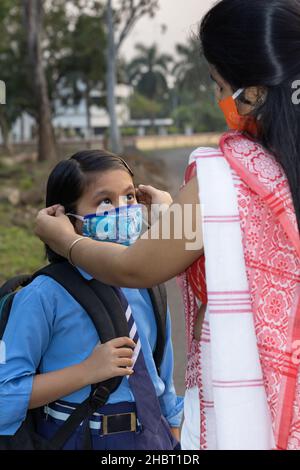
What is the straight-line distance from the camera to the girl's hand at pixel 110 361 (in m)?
1.84

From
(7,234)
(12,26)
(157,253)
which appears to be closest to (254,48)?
(157,253)

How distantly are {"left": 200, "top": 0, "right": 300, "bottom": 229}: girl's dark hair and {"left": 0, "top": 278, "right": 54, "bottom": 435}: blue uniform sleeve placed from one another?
2.56 ft

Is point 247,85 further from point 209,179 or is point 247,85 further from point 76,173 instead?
point 76,173

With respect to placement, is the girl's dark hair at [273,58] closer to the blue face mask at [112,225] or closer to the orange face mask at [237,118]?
the orange face mask at [237,118]

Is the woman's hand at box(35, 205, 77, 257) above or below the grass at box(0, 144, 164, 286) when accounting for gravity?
above

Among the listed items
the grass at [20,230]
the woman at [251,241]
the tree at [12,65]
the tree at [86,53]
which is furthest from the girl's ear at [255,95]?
the tree at [12,65]

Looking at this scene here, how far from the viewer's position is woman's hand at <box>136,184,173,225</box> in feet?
6.93

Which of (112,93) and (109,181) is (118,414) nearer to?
(109,181)

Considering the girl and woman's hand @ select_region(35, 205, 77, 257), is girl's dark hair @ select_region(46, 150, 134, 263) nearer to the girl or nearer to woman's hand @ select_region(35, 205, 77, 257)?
the girl

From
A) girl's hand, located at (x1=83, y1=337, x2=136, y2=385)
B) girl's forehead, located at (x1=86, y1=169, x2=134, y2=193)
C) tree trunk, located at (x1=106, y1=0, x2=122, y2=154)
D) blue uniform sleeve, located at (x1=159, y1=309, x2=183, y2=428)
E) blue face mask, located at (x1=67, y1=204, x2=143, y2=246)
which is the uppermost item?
tree trunk, located at (x1=106, y1=0, x2=122, y2=154)

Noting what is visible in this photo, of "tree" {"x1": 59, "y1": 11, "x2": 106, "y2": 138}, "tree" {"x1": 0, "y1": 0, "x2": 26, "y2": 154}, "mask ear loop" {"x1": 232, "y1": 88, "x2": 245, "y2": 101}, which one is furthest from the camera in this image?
"tree" {"x1": 0, "y1": 0, "x2": 26, "y2": 154}

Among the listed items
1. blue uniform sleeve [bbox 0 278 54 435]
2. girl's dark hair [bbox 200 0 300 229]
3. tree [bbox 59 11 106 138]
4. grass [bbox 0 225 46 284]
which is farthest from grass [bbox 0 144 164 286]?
tree [bbox 59 11 106 138]

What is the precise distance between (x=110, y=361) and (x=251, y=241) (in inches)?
22.7

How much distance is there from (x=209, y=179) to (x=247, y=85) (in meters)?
0.23
